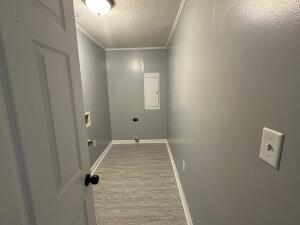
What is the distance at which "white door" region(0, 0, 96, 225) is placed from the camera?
1.55 feet

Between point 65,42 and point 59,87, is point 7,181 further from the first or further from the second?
point 65,42

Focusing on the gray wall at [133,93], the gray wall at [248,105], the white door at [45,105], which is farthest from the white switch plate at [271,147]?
the gray wall at [133,93]

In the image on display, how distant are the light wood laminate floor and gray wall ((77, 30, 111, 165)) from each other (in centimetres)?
52

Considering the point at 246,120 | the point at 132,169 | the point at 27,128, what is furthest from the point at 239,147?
the point at 132,169

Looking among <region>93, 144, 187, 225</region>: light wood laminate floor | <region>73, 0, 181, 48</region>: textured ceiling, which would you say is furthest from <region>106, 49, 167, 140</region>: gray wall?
<region>93, 144, 187, 225</region>: light wood laminate floor

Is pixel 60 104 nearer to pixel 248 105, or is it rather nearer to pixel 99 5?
pixel 248 105

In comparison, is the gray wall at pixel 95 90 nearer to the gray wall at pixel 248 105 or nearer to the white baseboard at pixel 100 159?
the white baseboard at pixel 100 159

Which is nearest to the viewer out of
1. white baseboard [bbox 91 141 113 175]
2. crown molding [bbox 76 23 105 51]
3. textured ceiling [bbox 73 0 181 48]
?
textured ceiling [bbox 73 0 181 48]

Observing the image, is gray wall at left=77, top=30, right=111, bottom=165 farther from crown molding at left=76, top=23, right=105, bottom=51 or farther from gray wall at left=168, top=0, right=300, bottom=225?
gray wall at left=168, top=0, right=300, bottom=225

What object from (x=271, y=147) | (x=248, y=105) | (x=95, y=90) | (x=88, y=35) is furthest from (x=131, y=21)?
(x=271, y=147)

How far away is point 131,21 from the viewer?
7.31 ft

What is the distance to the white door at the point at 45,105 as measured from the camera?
1.55 feet

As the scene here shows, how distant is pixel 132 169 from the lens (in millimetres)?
2846

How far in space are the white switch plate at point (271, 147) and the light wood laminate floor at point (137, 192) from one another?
5.20 ft
